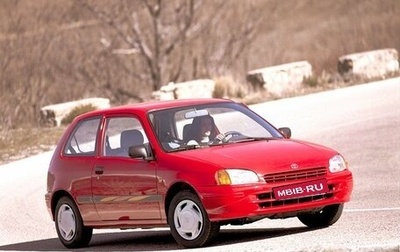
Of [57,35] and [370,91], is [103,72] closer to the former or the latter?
[57,35]

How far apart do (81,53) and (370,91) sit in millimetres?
24431

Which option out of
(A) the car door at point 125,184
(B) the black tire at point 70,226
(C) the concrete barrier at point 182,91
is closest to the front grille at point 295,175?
(A) the car door at point 125,184

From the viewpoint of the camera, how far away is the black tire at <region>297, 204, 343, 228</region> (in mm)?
13328

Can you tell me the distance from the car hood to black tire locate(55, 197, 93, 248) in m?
1.82

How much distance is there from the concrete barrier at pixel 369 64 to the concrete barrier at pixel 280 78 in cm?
89

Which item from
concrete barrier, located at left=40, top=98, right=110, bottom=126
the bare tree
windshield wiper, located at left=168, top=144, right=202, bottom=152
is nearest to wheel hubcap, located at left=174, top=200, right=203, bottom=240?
windshield wiper, located at left=168, top=144, right=202, bottom=152

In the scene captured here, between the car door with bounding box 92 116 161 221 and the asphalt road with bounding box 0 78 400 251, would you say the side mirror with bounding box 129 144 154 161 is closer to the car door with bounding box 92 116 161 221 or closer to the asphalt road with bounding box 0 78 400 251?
the car door with bounding box 92 116 161 221

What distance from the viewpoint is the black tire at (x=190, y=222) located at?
12.4m

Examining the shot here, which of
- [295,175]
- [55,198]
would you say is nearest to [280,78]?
[55,198]

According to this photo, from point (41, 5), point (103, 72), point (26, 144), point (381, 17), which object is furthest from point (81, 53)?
point (26, 144)

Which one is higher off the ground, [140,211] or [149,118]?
[149,118]

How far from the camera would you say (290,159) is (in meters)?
12.5

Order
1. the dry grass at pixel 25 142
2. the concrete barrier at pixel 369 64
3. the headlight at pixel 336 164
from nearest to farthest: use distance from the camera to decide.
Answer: the headlight at pixel 336 164
the dry grass at pixel 25 142
the concrete barrier at pixel 369 64

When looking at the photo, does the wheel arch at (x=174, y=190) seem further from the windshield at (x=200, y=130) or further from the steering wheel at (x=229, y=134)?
the steering wheel at (x=229, y=134)
